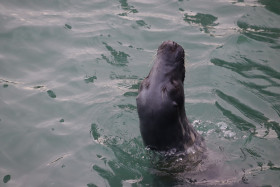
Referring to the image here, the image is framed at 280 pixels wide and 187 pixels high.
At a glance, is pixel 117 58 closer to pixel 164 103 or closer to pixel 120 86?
pixel 120 86

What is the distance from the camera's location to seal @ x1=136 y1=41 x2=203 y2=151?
4.72m

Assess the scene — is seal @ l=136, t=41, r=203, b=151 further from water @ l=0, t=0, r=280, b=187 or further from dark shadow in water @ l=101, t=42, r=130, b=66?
dark shadow in water @ l=101, t=42, r=130, b=66

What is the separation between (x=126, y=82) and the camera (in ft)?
25.2

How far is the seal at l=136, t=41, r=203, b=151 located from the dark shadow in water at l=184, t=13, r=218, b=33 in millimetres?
4476

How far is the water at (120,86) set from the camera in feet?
19.1

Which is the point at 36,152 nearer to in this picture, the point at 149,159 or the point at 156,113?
the point at 149,159

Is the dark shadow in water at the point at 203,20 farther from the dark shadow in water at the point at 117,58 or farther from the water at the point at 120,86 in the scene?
the dark shadow in water at the point at 117,58

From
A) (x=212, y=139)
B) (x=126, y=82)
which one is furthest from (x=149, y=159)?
(x=126, y=82)

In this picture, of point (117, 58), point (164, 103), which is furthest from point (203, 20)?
point (164, 103)

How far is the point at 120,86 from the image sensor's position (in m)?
7.58

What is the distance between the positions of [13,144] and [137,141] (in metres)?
1.96

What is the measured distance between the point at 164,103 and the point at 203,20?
5185mm

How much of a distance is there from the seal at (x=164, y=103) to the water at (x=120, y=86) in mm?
480

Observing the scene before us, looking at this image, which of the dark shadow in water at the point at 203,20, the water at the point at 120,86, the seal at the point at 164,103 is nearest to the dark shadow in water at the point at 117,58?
the water at the point at 120,86
